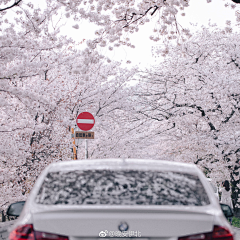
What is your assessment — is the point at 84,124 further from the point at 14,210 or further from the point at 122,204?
the point at 122,204

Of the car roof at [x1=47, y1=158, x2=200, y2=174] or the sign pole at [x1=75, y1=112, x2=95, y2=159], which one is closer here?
the car roof at [x1=47, y1=158, x2=200, y2=174]

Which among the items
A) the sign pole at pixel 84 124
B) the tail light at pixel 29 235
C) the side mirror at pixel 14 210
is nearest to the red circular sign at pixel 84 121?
the sign pole at pixel 84 124

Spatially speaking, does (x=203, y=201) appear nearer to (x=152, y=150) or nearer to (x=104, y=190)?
(x=104, y=190)

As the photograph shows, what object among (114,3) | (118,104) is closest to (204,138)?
(118,104)

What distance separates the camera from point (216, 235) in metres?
2.64

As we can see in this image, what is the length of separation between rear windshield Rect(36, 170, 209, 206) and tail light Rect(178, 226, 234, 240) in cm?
30

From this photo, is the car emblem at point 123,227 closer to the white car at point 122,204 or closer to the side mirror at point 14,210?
the white car at point 122,204

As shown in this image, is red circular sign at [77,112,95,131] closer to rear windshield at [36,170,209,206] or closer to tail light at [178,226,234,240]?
rear windshield at [36,170,209,206]

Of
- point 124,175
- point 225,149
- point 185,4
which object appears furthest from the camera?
point 225,149

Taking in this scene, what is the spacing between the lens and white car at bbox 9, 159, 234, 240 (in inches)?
101

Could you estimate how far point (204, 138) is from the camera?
53.9 feet

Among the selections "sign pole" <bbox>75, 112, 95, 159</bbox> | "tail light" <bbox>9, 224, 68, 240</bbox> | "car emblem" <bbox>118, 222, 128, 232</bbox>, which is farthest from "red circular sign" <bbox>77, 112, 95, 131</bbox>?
"car emblem" <bbox>118, 222, 128, 232</bbox>

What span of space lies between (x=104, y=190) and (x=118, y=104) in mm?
15665

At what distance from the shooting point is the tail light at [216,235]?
8.48 feet
